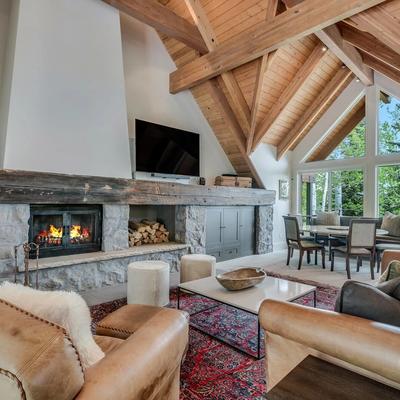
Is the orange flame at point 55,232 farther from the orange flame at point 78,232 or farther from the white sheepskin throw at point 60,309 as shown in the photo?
the white sheepskin throw at point 60,309

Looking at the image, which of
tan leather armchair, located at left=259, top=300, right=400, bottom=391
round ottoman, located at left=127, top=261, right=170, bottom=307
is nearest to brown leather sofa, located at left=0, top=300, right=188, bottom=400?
tan leather armchair, located at left=259, top=300, right=400, bottom=391

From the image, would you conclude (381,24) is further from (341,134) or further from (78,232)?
(78,232)

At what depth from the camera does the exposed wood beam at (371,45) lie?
14.1ft

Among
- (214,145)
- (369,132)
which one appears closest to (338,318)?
(214,145)

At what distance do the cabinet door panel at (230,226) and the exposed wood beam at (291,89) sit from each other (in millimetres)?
1397

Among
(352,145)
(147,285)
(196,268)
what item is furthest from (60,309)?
(352,145)

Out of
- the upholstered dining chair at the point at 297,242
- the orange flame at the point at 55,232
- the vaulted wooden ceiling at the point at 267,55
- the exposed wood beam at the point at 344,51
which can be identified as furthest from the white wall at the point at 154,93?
the exposed wood beam at the point at 344,51

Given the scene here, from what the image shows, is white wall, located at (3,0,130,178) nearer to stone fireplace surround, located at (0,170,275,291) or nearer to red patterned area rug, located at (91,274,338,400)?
stone fireplace surround, located at (0,170,275,291)

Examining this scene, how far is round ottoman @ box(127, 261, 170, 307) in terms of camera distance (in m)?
2.89

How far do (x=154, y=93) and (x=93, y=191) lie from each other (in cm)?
245

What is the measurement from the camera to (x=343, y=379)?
101 centimetres

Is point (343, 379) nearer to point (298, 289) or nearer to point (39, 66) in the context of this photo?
point (298, 289)

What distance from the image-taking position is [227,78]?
500 centimetres

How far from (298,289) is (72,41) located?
3.79 m
